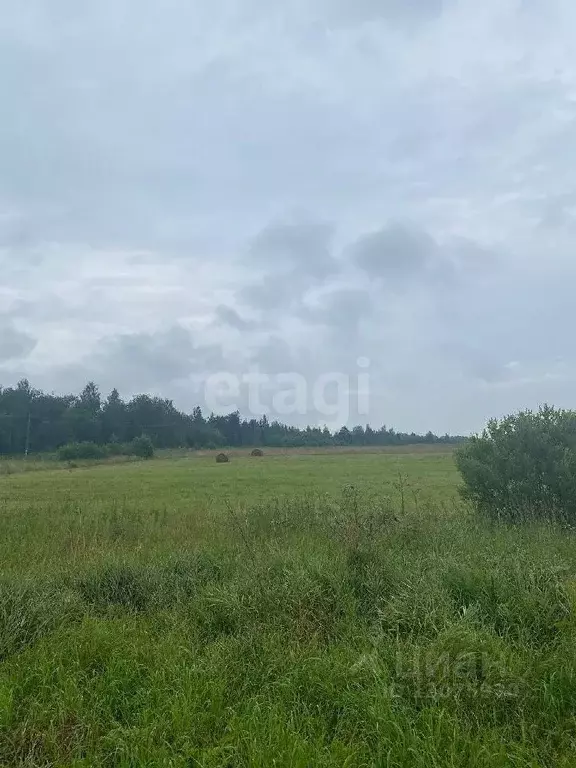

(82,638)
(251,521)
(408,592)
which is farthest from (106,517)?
(408,592)

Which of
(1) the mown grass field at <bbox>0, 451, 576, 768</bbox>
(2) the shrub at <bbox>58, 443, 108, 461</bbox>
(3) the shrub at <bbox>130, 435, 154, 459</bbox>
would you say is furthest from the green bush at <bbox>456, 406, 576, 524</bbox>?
(3) the shrub at <bbox>130, 435, 154, 459</bbox>

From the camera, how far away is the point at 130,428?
91250mm

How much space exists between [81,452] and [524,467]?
6152 centimetres

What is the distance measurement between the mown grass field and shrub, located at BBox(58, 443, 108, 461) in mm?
60138

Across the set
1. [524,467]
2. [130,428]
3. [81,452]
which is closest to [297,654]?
[524,467]

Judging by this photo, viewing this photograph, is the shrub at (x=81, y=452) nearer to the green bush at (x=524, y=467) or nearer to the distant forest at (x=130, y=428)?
the distant forest at (x=130, y=428)

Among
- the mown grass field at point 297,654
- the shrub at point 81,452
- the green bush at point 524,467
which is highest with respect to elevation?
the green bush at point 524,467

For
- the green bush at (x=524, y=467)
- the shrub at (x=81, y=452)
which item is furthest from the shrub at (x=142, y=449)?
the green bush at (x=524, y=467)

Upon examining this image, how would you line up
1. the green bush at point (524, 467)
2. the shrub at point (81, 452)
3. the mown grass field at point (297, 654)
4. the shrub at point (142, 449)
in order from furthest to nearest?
the shrub at point (142, 449)
the shrub at point (81, 452)
the green bush at point (524, 467)
the mown grass field at point (297, 654)

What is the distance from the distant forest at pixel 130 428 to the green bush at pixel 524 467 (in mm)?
61656

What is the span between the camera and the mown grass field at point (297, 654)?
3631mm

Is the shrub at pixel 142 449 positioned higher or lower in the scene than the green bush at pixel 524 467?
lower

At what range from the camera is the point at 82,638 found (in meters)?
4.96

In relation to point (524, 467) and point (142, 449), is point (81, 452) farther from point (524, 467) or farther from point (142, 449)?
point (524, 467)
